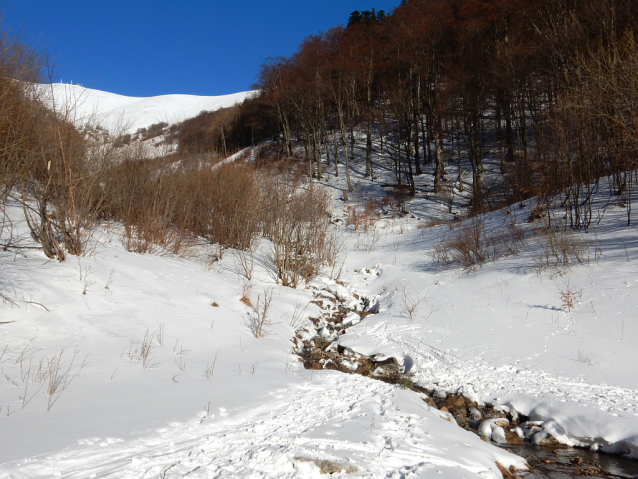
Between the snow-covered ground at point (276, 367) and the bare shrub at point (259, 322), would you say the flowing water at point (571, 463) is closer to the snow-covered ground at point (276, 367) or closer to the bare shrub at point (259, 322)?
the snow-covered ground at point (276, 367)

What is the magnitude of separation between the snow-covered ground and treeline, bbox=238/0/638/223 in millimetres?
2678

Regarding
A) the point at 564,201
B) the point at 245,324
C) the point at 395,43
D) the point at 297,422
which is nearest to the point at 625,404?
the point at 297,422

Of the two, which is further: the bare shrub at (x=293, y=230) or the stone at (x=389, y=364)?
the bare shrub at (x=293, y=230)

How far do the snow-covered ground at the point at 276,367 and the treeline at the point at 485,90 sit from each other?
268cm

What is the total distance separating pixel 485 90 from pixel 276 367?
21409mm

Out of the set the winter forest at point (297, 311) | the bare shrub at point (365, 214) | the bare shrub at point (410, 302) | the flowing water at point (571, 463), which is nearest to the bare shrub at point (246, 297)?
the winter forest at point (297, 311)

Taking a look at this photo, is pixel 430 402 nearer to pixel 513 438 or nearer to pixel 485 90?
pixel 513 438

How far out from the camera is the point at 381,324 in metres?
9.37

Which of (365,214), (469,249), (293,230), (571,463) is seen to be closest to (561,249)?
(469,249)

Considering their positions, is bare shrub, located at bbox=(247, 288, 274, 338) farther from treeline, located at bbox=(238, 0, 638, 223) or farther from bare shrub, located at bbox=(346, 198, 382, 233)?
bare shrub, located at bbox=(346, 198, 382, 233)

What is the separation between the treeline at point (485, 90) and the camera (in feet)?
37.1

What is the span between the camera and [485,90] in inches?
871

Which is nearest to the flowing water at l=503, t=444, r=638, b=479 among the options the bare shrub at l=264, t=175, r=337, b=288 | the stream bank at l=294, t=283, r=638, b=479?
the stream bank at l=294, t=283, r=638, b=479

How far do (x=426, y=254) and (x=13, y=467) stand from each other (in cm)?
1326
